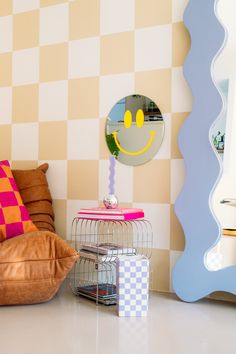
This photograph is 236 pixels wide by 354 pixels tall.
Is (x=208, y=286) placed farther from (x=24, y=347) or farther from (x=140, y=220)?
(x=24, y=347)

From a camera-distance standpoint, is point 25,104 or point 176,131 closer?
point 176,131

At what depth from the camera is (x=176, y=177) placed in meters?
2.12

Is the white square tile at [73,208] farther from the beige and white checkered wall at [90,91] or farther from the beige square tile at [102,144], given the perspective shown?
the beige square tile at [102,144]

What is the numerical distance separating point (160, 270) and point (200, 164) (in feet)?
1.85

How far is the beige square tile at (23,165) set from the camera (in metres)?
2.52

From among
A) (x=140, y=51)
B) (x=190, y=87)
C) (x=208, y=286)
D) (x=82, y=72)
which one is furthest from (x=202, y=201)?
(x=82, y=72)

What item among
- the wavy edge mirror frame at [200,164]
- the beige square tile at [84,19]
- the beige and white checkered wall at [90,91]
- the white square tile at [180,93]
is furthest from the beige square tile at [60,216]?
the beige square tile at [84,19]

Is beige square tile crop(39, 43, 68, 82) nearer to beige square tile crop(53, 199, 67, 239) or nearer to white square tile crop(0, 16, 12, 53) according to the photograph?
white square tile crop(0, 16, 12, 53)

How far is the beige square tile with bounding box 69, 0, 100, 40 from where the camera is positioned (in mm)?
2355

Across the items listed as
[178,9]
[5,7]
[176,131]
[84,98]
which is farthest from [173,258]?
[5,7]

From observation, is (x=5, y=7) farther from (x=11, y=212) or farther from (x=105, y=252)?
(x=105, y=252)

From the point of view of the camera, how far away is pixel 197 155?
1974 millimetres

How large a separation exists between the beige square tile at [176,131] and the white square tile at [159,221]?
0.25 metres

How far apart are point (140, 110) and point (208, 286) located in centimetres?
90
